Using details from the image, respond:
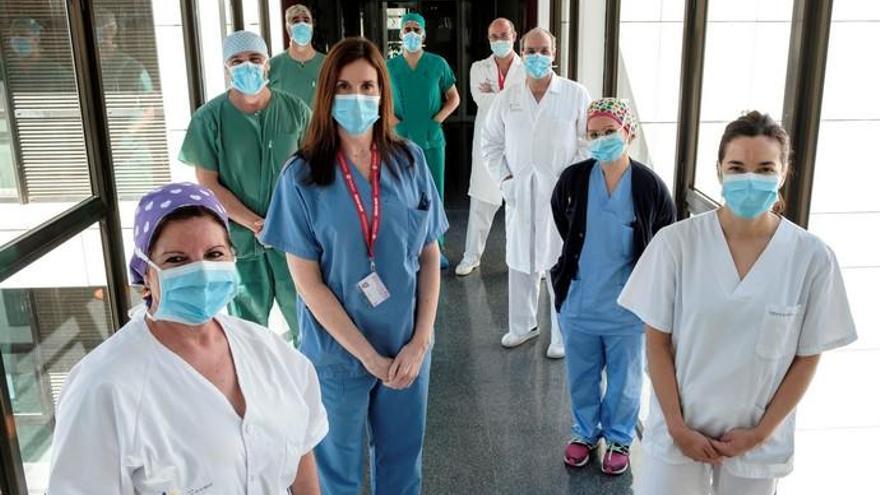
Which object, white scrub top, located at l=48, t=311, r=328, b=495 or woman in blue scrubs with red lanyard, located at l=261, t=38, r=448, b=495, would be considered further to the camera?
woman in blue scrubs with red lanyard, located at l=261, t=38, r=448, b=495

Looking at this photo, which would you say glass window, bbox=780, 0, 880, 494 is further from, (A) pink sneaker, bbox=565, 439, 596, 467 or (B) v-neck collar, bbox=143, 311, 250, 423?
(B) v-neck collar, bbox=143, 311, 250, 423

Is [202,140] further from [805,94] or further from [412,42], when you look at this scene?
[412,42]

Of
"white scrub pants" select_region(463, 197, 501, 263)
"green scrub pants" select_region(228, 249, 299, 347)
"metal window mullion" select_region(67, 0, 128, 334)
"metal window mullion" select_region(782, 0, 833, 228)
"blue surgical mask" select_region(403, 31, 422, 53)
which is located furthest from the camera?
"white scrub pants" select_region(463, 197, 501, 263)

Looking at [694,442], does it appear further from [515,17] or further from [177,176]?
[515,17]

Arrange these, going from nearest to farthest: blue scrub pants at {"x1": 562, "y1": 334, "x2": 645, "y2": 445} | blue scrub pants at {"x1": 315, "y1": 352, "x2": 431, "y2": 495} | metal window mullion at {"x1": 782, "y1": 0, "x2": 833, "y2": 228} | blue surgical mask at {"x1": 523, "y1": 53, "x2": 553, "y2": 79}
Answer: metal window mullion at {"x1": 782, "y1": 0, "x2": 833, "y2": 228}
blue scrub pants at {"x1": 315, "y1": 352, "x2": 431, "y2": 495}
blue scrub pants at {"x1": 562, "y1": 334, "x2": 645, "y2": 445}
blue surgical mask at {"x1": 523, "y1": 53, "x2": 553, "y2": 79}

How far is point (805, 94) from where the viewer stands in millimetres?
1925

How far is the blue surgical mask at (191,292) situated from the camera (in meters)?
1.24

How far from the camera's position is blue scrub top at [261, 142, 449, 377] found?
74.9 inches

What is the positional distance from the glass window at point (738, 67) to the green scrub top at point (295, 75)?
7.67 feet

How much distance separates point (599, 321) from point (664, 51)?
1.57 meters

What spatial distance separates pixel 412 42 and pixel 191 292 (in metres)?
3.79

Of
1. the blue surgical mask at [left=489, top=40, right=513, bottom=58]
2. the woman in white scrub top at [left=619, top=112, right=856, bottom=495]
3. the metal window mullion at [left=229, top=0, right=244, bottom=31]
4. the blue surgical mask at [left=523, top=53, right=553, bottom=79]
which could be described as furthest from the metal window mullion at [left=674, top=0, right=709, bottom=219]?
the metal window mullion at [left=229, top=0, right=244, bottom=31]

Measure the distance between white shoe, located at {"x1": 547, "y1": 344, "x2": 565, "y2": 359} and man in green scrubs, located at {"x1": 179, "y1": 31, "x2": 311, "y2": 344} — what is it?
4.94 ft

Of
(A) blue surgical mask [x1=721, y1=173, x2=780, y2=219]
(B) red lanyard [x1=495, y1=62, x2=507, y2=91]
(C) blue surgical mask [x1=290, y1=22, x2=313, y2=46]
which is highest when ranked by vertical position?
(C) blue surgical mask [x1=290, y1=22, x2=313, y2=46]
